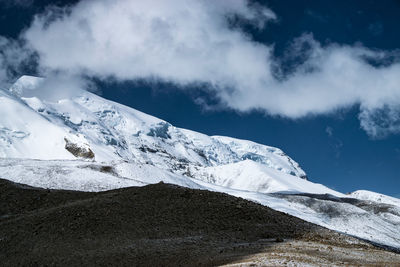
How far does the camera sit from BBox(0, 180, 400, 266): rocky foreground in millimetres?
21359

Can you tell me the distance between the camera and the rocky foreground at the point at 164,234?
21.4 m

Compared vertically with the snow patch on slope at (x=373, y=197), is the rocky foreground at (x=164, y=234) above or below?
below

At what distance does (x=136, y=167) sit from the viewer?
3012 inches

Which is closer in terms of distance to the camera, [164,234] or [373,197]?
[164,234]

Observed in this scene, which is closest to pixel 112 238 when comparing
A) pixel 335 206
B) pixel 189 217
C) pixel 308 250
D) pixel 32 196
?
pixel 189 217

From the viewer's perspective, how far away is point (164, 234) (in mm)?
26766

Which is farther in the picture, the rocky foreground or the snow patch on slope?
the snow patch on slope

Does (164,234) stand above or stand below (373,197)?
below

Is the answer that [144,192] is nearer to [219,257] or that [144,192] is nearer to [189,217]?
[189,217]

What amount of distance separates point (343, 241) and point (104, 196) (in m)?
19.4

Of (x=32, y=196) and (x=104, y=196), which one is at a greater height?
(x=104, y=196)

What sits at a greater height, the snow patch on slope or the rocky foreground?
the snow patch on slope

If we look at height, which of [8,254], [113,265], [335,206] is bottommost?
[8,254]

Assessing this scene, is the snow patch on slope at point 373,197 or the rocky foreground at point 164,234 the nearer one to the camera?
the rocky foreground at point 164,234
